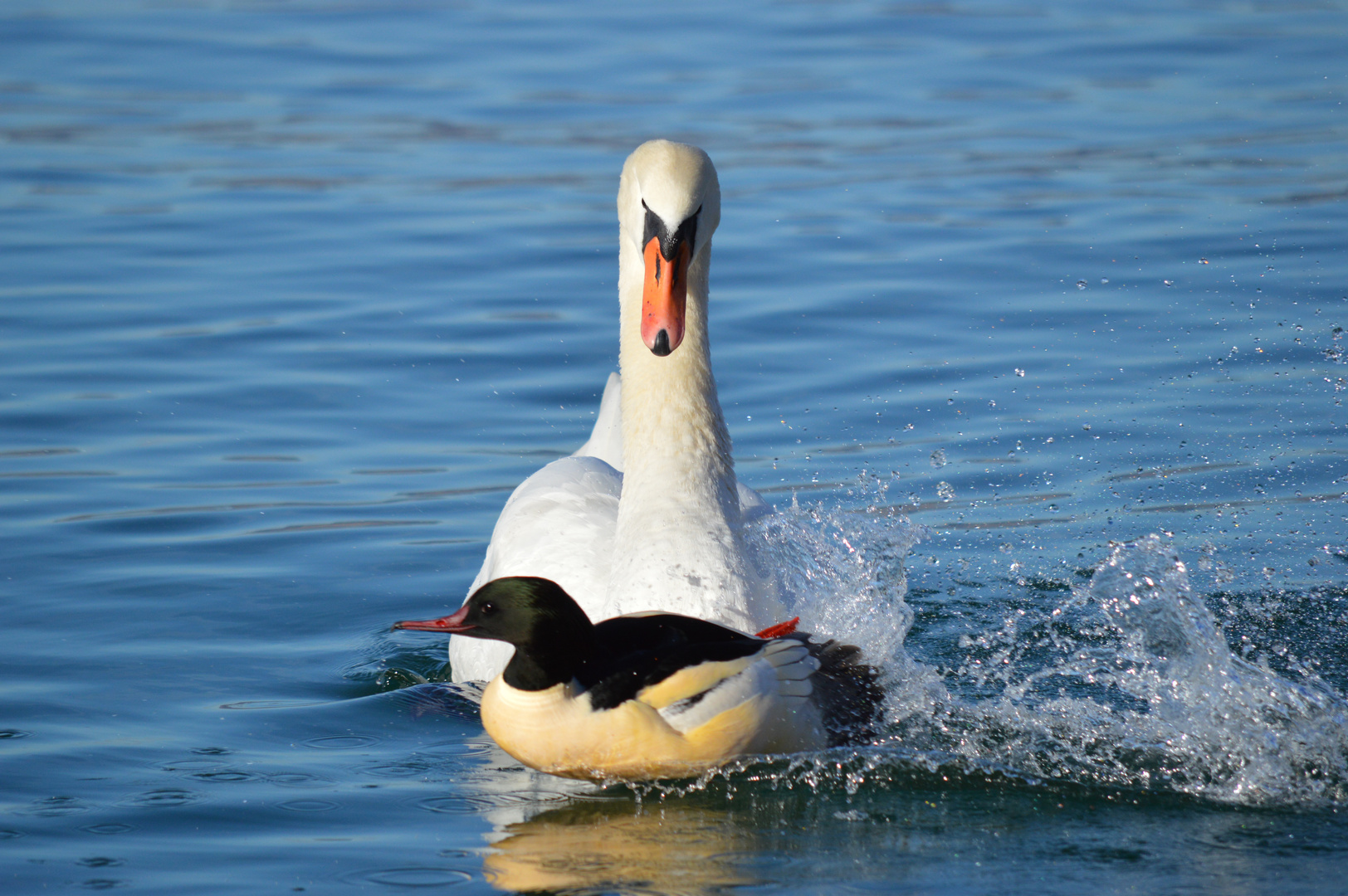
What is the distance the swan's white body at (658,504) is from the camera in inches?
218

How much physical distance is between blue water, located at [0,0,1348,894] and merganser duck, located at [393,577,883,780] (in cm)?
13

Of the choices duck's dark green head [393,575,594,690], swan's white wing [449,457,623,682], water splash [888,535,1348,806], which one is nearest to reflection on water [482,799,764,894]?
duck's dark green head [393,575,594,690]

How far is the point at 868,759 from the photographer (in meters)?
4.98

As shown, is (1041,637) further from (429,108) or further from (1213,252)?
(429,108)

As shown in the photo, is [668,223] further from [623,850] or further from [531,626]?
[623,850]

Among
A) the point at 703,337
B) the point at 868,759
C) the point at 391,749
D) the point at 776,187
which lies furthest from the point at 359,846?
the point at 776,187

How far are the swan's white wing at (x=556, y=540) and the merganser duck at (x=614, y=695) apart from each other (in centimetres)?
94

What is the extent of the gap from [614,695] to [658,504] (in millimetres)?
1115

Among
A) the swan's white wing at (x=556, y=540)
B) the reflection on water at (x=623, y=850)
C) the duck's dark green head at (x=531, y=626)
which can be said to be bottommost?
the reflection on water at (x=623, y=850)

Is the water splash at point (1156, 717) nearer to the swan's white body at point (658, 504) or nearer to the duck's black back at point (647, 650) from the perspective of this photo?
the duck's black back at point (647, 650)

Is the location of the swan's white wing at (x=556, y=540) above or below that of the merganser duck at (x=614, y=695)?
above

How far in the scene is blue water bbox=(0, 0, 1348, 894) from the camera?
480 centimetres

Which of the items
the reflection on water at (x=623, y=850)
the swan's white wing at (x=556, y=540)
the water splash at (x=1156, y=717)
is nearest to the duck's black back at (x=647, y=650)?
the reflection on water at (x=623, y=850)

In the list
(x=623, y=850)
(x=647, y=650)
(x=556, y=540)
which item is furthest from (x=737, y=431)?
(x=623, y=850)
